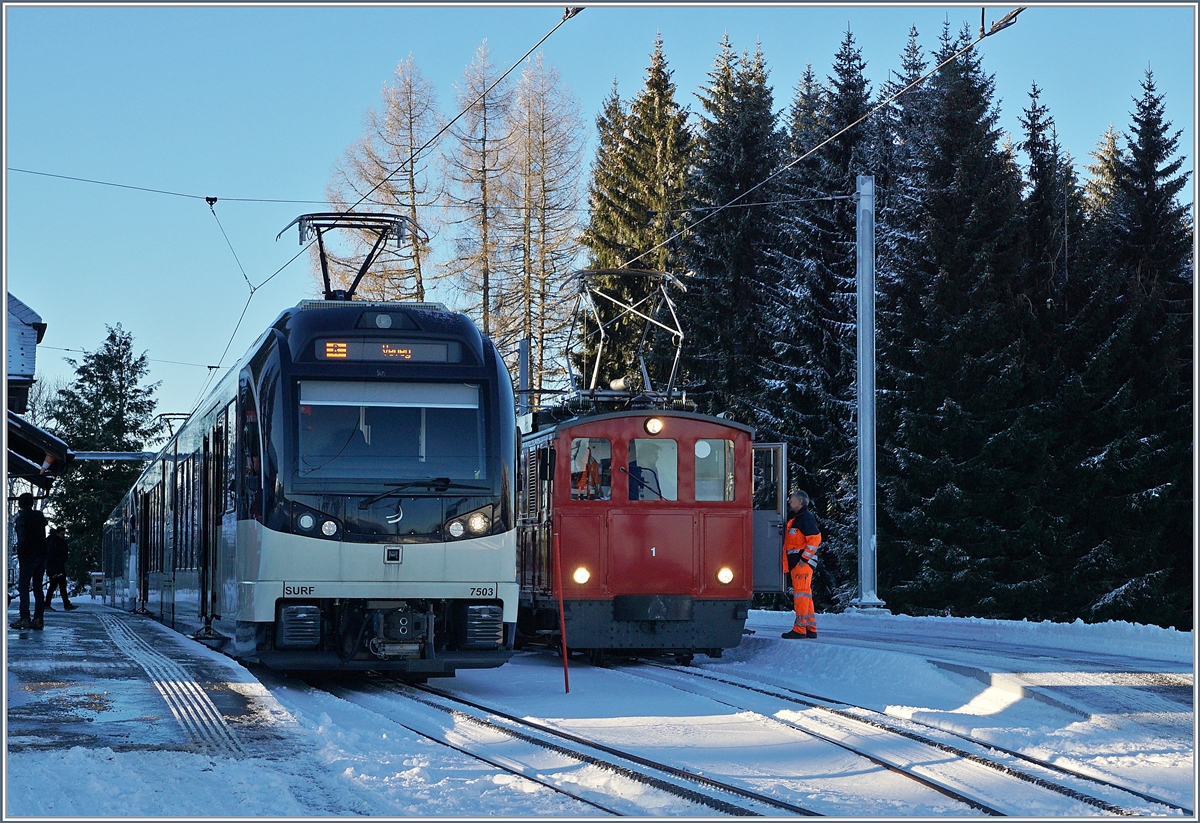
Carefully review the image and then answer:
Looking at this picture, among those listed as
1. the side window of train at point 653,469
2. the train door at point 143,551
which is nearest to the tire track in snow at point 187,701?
the side window of train at point 653,469

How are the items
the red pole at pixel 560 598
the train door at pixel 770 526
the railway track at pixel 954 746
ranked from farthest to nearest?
the train door at pixel 770 526
the red pole at pixel 560 598
the railway track at pixel 954 746

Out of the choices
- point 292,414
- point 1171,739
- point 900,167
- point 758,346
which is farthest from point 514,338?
point 1171,739

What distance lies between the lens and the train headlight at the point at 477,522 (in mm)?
11953

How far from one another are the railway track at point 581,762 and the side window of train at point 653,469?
4.29 metres

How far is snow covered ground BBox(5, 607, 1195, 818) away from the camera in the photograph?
7191 mm

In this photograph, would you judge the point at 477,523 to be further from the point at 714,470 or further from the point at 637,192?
the point at 637,192

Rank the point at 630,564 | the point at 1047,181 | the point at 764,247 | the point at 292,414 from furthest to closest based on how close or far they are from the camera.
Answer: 1. the point at 764,247
2. the point at 1047,181
3. the point at 630,564
4. the point at 292,414

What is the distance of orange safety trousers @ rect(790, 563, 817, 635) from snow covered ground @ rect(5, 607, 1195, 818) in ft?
2.12

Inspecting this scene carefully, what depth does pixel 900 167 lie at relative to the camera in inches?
1626

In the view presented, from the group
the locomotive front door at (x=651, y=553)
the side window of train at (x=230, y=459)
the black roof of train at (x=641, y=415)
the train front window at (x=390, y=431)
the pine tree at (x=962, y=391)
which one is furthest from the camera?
the pine tree at (x=962, y=391)

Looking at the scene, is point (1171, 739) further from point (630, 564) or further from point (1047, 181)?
point (1047, 181)

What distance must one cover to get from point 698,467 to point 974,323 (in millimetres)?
21924

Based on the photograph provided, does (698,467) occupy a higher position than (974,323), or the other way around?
(974,323)

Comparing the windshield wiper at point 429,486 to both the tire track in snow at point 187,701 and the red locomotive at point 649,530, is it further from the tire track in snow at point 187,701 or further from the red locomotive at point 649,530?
the red locomotive at point 649,530
